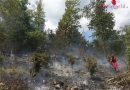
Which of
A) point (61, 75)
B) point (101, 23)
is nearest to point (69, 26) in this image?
point (101, 23)

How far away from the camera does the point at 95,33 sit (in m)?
57.2

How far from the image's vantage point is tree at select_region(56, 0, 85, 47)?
5362 cm

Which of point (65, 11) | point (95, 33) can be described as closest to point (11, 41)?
point (65, 11)

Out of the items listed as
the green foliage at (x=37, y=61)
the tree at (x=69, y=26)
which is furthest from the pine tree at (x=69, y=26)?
the green foliage at (x=37, y=61)

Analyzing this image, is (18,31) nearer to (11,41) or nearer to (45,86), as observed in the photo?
(11,41)

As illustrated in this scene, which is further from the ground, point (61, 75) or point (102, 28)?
point (102, 28)

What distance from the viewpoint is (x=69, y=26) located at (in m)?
54.3

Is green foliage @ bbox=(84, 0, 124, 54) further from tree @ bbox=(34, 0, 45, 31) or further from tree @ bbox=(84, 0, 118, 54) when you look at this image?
tree @ bbox=(34, 0, 45, 31)

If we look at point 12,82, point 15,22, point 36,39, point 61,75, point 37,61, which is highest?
point 15,22

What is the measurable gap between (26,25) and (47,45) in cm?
417

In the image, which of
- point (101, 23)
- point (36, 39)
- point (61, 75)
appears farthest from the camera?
point (101, 23)

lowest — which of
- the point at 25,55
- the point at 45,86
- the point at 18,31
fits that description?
the point at 45,86

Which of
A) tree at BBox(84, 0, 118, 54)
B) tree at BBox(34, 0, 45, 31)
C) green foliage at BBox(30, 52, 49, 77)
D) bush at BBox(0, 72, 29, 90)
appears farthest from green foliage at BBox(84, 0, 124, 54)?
bush at BBox(0, 72, 29, 90)

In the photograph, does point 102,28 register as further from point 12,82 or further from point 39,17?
point 12,82
